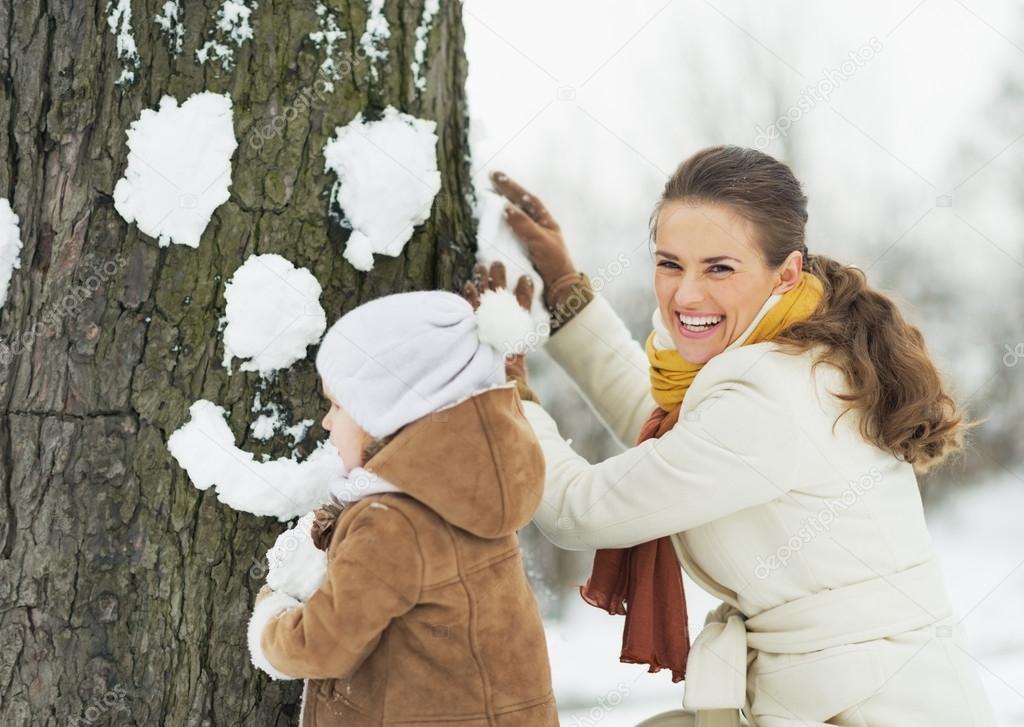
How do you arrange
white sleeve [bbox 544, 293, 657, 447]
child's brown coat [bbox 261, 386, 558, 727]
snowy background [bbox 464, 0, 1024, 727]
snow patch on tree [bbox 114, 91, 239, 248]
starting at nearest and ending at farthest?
Result: child's brown coat [bbox 261, 386, 558, 727] → snow patch on tree [bbox 114, 91, 239, 248] → white sleeve [bbox 544, 293, 657, 447] → snowy background [bbox 464, 0, 1024, 727]

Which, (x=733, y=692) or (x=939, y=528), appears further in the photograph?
(x=939, y=528)

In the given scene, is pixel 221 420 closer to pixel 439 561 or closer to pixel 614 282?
pixel 439 561

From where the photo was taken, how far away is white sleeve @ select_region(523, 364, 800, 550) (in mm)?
1933

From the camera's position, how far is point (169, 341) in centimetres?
192

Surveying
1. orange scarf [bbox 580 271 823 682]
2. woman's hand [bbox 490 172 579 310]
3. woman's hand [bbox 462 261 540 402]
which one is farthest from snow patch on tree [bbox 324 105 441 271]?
orange scarf [bbox 580 271 823 682]

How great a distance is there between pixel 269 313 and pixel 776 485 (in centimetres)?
107

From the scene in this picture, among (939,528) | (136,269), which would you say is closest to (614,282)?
(939,528)

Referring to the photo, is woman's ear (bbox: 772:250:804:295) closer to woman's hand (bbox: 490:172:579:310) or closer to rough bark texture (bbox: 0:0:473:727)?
woman's hand (bbox: 490:172:579:310)

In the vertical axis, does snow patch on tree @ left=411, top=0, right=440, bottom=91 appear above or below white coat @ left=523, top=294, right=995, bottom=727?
above

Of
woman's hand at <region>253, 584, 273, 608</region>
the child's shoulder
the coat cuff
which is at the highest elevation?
the child's shoulder

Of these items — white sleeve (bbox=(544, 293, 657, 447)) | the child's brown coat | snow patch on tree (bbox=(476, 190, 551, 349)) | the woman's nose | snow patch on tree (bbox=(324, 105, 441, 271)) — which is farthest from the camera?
white sleeve (bbox=(544, 293, 657, 447))

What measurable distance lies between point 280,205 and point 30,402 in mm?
627

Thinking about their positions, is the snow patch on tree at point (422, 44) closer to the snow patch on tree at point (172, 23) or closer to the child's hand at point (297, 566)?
the snow patch on tree at point (172, 23)

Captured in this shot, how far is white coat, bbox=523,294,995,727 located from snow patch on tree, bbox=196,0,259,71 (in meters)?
1.11
